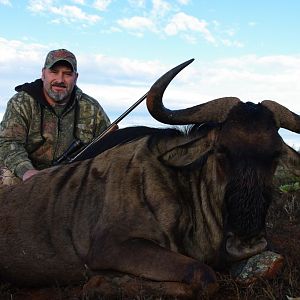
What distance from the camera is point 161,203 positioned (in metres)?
4.36

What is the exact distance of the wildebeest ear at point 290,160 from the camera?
4.48m

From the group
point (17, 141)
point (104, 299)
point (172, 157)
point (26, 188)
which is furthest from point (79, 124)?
point (104, 299)

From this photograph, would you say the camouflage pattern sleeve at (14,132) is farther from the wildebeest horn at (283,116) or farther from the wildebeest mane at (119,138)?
the wildebeest horn at (283,116)

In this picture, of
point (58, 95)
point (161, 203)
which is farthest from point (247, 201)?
point (58, 95)

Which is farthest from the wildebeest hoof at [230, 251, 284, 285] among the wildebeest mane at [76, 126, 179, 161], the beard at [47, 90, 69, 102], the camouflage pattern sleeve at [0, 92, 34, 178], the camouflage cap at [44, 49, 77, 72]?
the camouflage cap at [44, 49, 77, 72]

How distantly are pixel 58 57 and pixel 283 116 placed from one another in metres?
3.48

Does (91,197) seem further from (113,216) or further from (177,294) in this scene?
(177,294)

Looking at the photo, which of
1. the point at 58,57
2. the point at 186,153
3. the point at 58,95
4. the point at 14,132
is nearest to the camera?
the point at 186,153

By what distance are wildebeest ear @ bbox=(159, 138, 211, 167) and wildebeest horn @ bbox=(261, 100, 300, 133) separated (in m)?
0.51

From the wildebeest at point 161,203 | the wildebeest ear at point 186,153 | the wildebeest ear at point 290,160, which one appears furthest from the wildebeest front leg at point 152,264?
the wildebeest ear at point 290,160

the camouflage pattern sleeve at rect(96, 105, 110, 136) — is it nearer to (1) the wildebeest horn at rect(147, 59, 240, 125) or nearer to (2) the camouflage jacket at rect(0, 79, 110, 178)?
(2) the camouflage jacket at rect(0, 79, 110, 178)

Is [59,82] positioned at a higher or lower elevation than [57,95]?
higher

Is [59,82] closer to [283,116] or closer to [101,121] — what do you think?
[101,121]

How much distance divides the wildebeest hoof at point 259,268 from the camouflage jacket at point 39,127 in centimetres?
304
